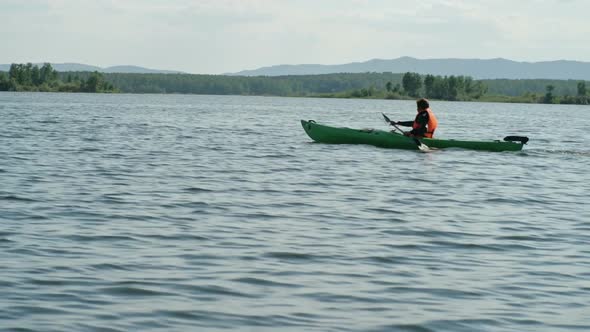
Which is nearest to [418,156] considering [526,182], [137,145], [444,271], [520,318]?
[526,182]

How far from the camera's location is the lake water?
8367 millimetres

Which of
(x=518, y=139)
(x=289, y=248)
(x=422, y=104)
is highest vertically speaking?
(x=422, y=104)

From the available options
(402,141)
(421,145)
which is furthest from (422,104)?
(402,141)

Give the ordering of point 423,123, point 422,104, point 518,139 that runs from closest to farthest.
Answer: point 422,104, point 423,123, point 518,139

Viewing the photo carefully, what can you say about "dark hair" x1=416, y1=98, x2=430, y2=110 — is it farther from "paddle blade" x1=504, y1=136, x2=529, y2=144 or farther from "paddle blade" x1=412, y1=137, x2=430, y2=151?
"paddle blade" x1=504, y1=136, x2=529, y2=144

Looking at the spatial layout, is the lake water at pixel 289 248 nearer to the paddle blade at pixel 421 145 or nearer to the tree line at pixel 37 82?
the paddle blade at pixel 421 145

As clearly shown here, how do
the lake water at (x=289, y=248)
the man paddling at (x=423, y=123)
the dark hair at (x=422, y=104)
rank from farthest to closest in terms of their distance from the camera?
the man paddling at (x=423, y=123) → the dark hair at (x=422, y=104) → the lake water at (x=289, y=248)

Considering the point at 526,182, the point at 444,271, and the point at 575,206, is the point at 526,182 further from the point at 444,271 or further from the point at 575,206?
the point at 444,271

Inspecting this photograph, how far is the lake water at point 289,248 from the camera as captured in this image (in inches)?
329

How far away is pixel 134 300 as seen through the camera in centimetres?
863

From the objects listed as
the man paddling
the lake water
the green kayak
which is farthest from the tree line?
the lake water

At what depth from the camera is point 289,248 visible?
11.4 m


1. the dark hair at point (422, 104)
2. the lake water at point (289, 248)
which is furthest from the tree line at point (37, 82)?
the lake water at point (289, 248)

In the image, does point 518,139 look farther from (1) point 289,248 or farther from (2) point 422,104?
(1) point 289,248
